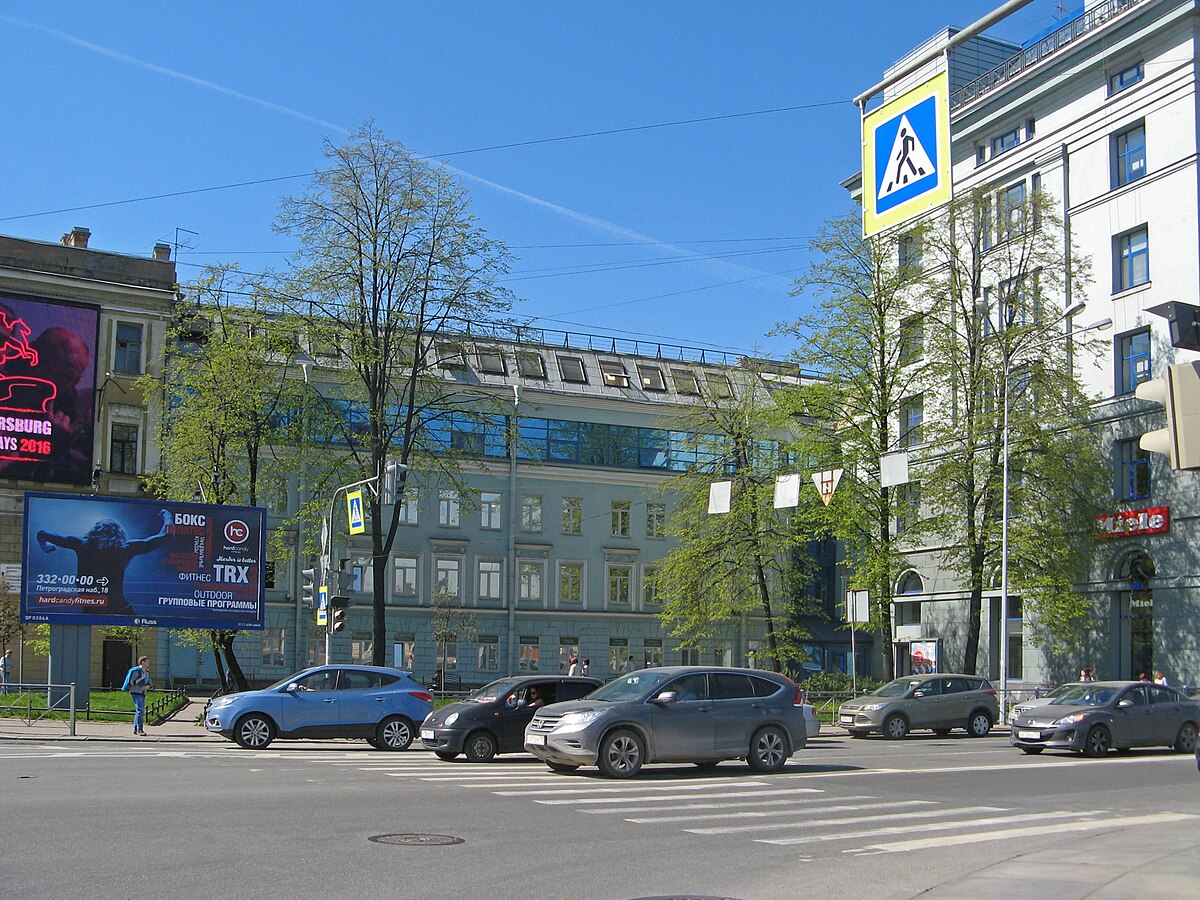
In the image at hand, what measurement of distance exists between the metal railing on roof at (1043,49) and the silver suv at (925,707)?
61.2ft

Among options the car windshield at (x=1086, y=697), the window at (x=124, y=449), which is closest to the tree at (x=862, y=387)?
the car windshield at (x=1086, y=697)

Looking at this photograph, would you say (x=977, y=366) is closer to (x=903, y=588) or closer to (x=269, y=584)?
(x=903, y=588)

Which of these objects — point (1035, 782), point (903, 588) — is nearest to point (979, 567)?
point (903, 588)

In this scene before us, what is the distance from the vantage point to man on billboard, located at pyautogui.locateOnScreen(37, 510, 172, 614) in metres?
32.2

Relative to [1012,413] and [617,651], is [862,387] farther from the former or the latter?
[617,651]

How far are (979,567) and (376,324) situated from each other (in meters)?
20.9

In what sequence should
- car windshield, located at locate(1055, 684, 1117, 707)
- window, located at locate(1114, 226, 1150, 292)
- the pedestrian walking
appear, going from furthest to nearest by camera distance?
1. window, located at locate(1114, 226, 1150, 292)
2. the pedestrian walking
3. car windshield, located at locate(1055, 684, 1117, 707)

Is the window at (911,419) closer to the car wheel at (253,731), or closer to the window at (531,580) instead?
the window at (531,580)

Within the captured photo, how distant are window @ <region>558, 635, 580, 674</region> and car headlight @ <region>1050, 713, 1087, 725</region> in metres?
36.1

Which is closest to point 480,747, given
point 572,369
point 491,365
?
point 491,365

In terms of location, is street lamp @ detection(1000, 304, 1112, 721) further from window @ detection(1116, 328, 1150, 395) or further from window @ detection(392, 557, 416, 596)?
window @ detection(392, 557, 416, 596)

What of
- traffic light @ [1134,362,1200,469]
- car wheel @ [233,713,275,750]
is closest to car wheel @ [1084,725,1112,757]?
car wheel @ [233,713,275,750]

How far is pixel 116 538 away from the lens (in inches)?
1288

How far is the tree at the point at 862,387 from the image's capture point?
4162cm
